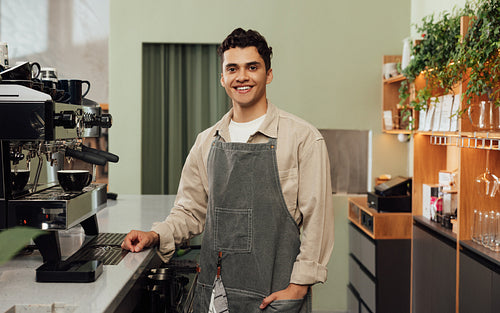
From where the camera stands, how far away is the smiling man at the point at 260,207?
1.80 m

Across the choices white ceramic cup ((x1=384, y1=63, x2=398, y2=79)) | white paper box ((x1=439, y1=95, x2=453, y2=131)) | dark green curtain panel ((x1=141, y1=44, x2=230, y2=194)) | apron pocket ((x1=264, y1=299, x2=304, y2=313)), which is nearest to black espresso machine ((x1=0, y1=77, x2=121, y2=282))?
apron pocket ((x1=264, y1=299, x2=304, y2=313))

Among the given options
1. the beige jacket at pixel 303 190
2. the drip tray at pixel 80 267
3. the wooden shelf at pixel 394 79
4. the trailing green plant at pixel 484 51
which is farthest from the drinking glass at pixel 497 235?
the drip tray at pixel 80 267

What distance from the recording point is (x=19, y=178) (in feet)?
5.66

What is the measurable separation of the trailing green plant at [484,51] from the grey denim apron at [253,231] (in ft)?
3.77

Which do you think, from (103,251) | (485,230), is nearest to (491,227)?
(485,230)

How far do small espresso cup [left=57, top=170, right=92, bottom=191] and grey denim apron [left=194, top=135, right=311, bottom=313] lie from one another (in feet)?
1.57

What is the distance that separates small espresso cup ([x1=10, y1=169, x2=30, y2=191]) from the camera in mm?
1685

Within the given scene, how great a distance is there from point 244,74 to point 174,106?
9.06 ft

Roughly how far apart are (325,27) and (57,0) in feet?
9.17

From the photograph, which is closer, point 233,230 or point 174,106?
point 233,230

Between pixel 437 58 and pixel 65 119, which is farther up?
pixel 437 58

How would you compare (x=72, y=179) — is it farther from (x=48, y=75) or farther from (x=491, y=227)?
(x=491, y=227)

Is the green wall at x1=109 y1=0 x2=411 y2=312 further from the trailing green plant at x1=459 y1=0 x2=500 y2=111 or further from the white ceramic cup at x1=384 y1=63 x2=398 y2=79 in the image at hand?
the trailing green plant at x1=459 y1=0 x2=500 y2=111

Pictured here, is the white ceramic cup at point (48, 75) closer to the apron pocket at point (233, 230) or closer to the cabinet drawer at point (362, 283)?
the apron pocket at point (233, 230)
